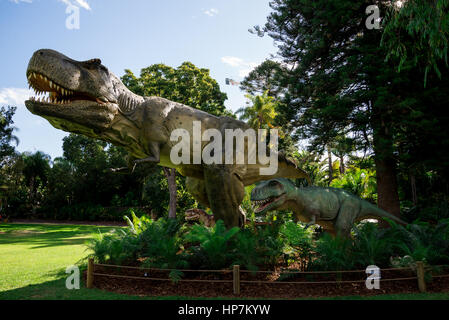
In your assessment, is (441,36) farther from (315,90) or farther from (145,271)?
(145,271)

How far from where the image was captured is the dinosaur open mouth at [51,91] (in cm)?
468

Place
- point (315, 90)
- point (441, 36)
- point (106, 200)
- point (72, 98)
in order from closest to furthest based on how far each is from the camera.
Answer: point (72, 98) → point (441, 36) → point (315, 90) → point (106, 200)

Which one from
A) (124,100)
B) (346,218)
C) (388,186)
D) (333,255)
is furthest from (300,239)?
(388,186)

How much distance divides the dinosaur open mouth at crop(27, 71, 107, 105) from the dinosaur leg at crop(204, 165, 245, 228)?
2424 mm

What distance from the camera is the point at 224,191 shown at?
617 centimetres

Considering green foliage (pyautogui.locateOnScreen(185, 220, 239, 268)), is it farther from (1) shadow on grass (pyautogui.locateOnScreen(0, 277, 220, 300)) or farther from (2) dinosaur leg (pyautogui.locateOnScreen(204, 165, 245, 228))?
(1) shadow on grass (pyautogui.locateOnScreen(0, 277, 220, 300))

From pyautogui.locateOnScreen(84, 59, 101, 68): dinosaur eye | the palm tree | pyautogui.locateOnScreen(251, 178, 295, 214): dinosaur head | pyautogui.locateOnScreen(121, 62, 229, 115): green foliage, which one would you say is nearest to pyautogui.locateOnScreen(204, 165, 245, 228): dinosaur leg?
pyautogui.locateOnScreen(251, 178, 295, 214): dinosaur head

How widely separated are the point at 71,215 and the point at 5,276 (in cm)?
2808

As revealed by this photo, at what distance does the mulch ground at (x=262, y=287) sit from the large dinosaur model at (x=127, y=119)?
4.45ft

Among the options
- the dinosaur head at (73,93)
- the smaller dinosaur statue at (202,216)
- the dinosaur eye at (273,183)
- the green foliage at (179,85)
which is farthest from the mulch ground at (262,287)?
the green foliage at (179,85)

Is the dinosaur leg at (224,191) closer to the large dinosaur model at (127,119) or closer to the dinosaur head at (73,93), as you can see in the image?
the large dinosaur model at (127,119)

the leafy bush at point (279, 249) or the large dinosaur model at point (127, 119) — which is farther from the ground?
the large dinosaur model at point (127, 119)
